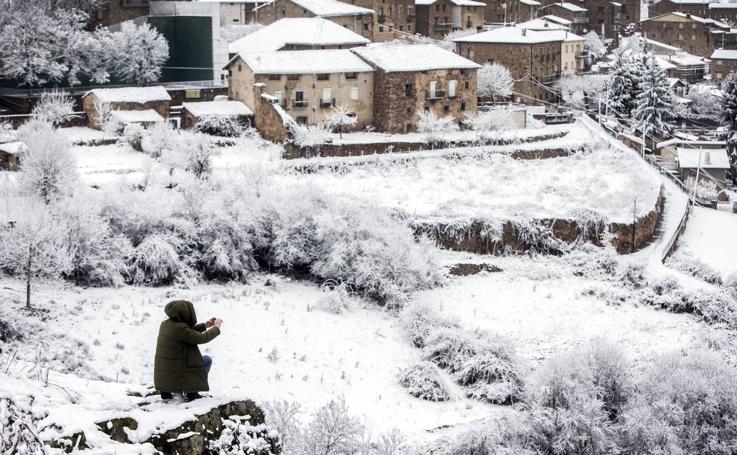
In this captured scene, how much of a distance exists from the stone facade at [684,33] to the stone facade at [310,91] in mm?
67958

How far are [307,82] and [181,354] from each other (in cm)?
3654

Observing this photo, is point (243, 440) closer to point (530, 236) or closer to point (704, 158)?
point (530, 236)

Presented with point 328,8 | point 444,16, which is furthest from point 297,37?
point 444,16

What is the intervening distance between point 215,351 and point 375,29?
Result: 57.3 meters

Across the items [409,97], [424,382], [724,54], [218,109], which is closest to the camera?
[424,382]

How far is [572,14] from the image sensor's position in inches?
3981

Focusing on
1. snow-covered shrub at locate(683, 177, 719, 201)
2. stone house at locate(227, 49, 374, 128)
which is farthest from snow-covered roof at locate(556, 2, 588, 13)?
stone house at locate(227, 49, 374, 128)

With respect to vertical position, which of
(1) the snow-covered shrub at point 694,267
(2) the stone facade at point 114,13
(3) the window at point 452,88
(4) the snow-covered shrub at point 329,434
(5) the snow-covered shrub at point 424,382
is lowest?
(5) the snow-covered shrub at point 424,382

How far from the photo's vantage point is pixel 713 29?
105750mm

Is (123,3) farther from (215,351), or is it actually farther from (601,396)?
(601,396)

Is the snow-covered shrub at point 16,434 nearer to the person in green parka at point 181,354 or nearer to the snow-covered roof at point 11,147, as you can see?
the person in green parka at point 181,354

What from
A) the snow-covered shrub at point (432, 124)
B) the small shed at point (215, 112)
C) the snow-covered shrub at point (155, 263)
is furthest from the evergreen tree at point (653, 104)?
the snow-covered shrub at point (155, 263)

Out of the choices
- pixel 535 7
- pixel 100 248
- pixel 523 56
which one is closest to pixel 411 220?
pixel 100 248

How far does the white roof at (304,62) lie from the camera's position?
4494 cm
